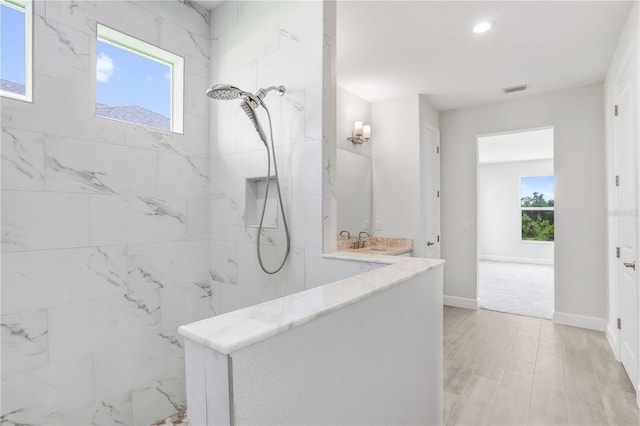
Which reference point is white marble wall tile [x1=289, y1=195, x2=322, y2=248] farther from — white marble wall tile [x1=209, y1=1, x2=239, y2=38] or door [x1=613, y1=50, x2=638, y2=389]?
door [x1=613, y1=50, x2=638, y2=389]

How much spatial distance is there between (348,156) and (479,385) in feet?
8.50

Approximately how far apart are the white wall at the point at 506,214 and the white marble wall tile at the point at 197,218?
319 inches

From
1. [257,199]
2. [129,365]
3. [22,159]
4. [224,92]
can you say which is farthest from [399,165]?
Answer: [22,159]

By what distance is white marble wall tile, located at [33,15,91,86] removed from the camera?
171 centimetres

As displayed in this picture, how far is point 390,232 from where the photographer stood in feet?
13.9

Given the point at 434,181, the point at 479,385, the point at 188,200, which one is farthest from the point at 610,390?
the point at 188,200

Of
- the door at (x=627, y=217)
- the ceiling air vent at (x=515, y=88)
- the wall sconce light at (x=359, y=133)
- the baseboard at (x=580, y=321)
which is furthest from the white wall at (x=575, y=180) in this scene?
the wall sconce light at (x=359, y=133)

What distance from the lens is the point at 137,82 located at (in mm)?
2225

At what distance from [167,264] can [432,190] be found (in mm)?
3475

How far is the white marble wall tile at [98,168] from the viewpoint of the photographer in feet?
5.81

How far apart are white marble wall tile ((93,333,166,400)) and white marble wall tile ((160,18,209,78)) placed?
1.96 metres

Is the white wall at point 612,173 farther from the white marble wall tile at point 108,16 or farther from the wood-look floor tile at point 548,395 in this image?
the white marble wall tile at point 108,16

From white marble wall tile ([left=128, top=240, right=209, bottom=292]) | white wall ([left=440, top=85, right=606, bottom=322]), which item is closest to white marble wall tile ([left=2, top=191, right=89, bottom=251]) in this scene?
white marble wall tile ([left=128, top=240, right=209, bottom=292])

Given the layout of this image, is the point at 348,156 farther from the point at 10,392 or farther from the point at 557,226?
the point at 10,392
